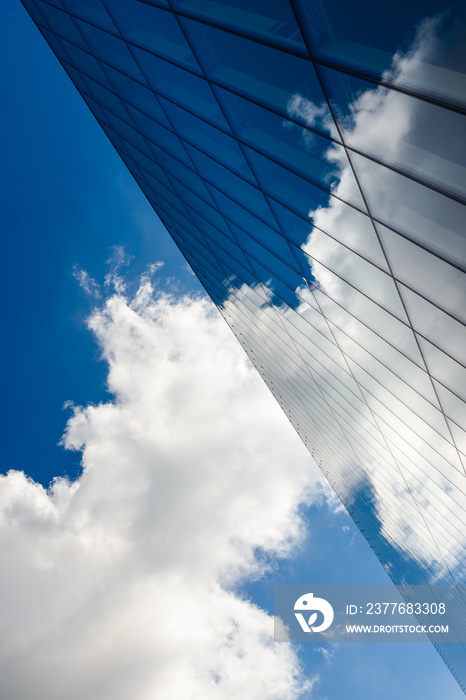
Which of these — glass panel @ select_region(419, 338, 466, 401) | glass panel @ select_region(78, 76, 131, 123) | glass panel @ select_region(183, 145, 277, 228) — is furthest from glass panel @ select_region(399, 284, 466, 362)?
glass panel @ select_region(78, 76, 131, 123)

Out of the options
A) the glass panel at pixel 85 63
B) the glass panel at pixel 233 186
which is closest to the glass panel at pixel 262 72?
the glass panel at pixel 233 186

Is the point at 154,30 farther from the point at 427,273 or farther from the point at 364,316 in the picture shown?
the point at 364,316

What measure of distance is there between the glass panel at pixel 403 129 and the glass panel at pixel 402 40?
263 millimetres

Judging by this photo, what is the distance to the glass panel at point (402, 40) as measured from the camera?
4.81 meters

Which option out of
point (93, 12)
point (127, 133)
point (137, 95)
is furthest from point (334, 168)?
point (127, 133)

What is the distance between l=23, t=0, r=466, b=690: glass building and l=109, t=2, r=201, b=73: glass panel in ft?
0.16

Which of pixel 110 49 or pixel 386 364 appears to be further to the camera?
pixel 110 49

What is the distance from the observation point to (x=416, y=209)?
710 cm

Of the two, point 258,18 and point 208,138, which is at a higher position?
point 208,138

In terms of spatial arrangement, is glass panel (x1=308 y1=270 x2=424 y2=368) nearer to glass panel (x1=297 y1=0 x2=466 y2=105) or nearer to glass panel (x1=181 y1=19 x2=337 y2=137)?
glass panel (x1=181 y1=19 x2=337 y2=137)

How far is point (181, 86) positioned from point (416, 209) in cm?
841

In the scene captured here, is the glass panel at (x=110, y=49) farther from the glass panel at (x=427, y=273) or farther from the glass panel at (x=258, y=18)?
the glass panel at (x=427, y=273)

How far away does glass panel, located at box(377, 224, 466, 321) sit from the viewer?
775 centimetres
